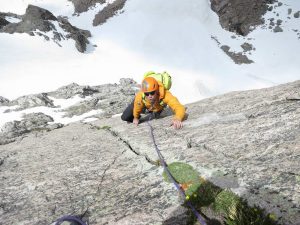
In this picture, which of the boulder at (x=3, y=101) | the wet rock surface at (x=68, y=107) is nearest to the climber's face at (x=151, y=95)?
the wet rock surface at (x=68, y=107)

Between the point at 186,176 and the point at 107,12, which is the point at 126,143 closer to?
the point at 186,176

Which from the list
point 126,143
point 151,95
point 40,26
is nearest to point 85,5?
point 40,26

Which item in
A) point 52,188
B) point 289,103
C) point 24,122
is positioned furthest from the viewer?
point 24,122

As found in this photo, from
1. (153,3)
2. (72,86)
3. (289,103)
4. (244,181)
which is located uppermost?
(153,3)

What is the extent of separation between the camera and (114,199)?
4.66m

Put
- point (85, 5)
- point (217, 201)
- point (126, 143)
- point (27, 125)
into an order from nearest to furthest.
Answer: point (217, 201), point (126, 143), point (27, 125), point (85, 5)

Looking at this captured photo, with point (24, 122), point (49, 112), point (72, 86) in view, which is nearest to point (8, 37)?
point (72, 86)

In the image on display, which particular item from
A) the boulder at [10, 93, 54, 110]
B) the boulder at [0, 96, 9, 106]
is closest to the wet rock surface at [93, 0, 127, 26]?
the boulder at [0, 96, 9, 106]

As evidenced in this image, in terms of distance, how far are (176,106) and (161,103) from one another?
3.05ft

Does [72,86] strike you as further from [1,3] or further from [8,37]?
[1,3]

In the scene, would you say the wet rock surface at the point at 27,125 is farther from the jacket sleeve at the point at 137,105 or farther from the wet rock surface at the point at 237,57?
the wet rock surface at the point at 237,57

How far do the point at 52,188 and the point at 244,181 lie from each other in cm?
309

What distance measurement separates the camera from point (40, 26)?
75438 mm

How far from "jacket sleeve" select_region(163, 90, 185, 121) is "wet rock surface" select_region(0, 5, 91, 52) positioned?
70.5m
